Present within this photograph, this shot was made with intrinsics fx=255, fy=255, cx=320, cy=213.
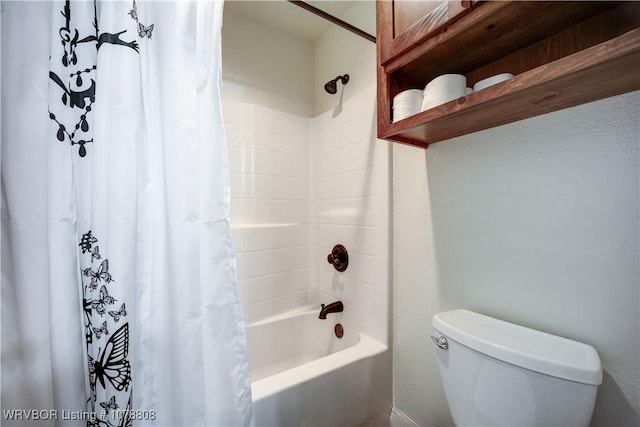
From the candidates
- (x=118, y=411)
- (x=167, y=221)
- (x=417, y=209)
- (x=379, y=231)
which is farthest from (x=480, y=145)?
(x=118, y=411)

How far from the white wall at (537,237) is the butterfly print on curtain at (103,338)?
102 centimetres

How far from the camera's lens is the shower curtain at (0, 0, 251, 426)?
0.53 m

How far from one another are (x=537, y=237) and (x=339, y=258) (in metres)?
0.91

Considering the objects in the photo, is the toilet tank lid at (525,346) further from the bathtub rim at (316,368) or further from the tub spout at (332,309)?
the tub spout at (332,309)

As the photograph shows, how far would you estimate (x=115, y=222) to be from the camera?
594mm

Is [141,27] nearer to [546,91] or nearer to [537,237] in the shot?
[546,91]

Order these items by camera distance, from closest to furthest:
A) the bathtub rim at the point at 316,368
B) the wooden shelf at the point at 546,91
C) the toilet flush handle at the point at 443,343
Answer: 1. the wooden shelf at the point at 546,91
2. the toilet flush handle at the point at 443,343
3. the bathtub rim at the point at 316,368

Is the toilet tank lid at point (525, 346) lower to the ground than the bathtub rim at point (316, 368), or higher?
higher

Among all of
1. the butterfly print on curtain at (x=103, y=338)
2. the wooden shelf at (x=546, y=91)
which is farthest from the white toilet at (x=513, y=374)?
the butterfly print on curtain at (x=103, y=338)

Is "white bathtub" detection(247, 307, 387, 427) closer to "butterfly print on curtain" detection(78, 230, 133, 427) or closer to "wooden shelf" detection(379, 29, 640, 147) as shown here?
"butterfly print on curtain" detection(78, 230, 133, 427)

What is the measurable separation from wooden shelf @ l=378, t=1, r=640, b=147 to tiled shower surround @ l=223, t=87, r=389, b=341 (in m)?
0.42

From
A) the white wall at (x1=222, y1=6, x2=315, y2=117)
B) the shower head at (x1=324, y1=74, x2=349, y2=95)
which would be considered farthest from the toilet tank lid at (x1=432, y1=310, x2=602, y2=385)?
the white wall at (x1=222, y1=6, x2=315, y2=117)

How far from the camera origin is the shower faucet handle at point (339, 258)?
56.7 inches

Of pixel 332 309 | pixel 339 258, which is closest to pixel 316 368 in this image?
pixel 332 309
